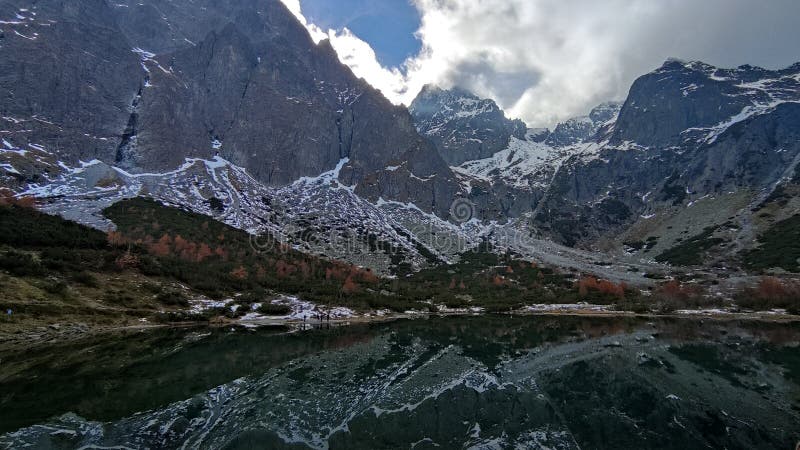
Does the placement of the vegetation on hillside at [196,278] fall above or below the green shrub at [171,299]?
above

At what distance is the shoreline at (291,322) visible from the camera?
44.6 metres

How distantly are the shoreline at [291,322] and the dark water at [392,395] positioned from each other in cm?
381

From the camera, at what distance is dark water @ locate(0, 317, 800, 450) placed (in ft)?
73.4

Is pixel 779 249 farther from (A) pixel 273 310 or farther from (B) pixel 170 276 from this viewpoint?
(B) pixel 170 276

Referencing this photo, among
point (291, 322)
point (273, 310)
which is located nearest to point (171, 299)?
point (273, 310)

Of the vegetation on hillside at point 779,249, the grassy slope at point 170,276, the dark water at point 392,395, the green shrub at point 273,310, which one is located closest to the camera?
the dark water at point 392,395

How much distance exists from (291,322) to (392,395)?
50.9m

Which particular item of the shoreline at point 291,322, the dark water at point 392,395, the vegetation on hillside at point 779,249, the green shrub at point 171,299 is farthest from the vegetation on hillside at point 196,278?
the vegetation on hillside at point 779,249

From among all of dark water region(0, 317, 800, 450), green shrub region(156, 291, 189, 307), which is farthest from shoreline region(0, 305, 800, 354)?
green shrub region(156, 291, 189, 307)

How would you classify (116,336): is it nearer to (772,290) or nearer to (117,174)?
(772,290)

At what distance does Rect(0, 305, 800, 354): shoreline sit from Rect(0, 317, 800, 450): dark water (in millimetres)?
3813

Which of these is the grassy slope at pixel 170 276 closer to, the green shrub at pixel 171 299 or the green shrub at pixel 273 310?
the green shrub at pixel 171 299

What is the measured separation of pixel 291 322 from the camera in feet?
257

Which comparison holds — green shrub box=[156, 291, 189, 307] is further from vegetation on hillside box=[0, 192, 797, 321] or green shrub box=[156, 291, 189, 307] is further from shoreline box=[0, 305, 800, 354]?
shoreline box=[0, 305, 800, 354]
